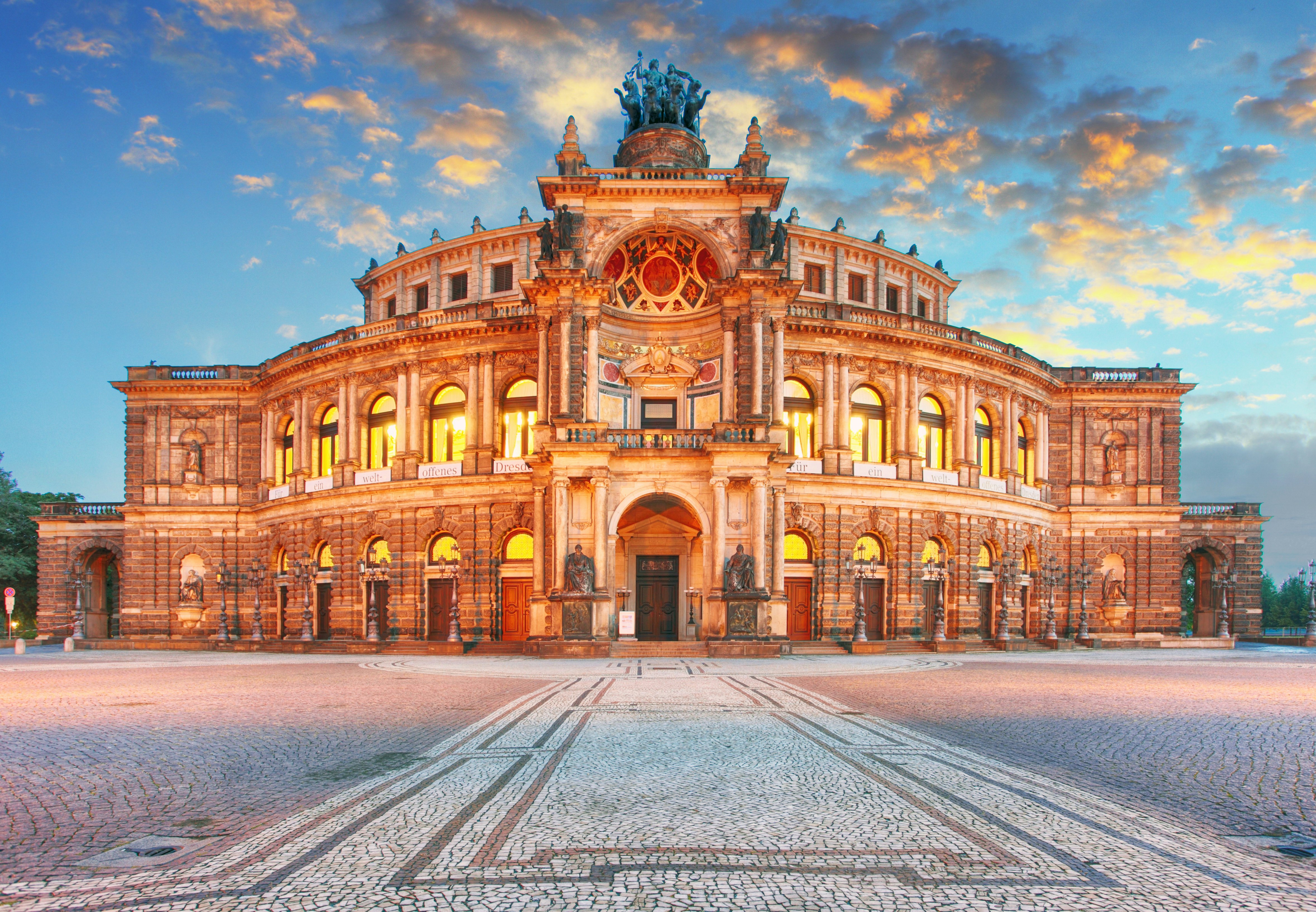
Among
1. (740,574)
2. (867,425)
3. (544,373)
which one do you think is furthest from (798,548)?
(544,373)

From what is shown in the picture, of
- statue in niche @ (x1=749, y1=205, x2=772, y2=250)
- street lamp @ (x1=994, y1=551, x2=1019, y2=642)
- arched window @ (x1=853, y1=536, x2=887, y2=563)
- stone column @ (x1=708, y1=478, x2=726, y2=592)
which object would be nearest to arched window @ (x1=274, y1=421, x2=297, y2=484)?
stone column @ (x1=708, y1=478, x2=726, y2=592)

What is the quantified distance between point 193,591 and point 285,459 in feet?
29.5

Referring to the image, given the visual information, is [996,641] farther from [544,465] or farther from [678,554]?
[544,465]

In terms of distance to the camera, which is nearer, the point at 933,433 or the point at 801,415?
the point at 801,415

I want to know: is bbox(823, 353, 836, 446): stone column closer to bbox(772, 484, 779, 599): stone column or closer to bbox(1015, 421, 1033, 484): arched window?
bbox(772, 484, 779, 599): stone column

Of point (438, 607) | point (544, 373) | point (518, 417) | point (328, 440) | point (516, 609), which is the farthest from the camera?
point (328, 440)

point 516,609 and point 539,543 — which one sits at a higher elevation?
point 539,543

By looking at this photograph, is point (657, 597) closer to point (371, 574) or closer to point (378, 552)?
point (371, 574)

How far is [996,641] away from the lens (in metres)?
41.4

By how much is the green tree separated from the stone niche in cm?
4395

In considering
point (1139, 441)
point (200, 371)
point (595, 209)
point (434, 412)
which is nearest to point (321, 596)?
point (434, 412)

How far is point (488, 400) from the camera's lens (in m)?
41.7

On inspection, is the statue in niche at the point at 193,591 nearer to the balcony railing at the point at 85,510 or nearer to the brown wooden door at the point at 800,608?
the balcony railing at the point at 85,510

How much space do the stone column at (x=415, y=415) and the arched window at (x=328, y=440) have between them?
5658 mm
